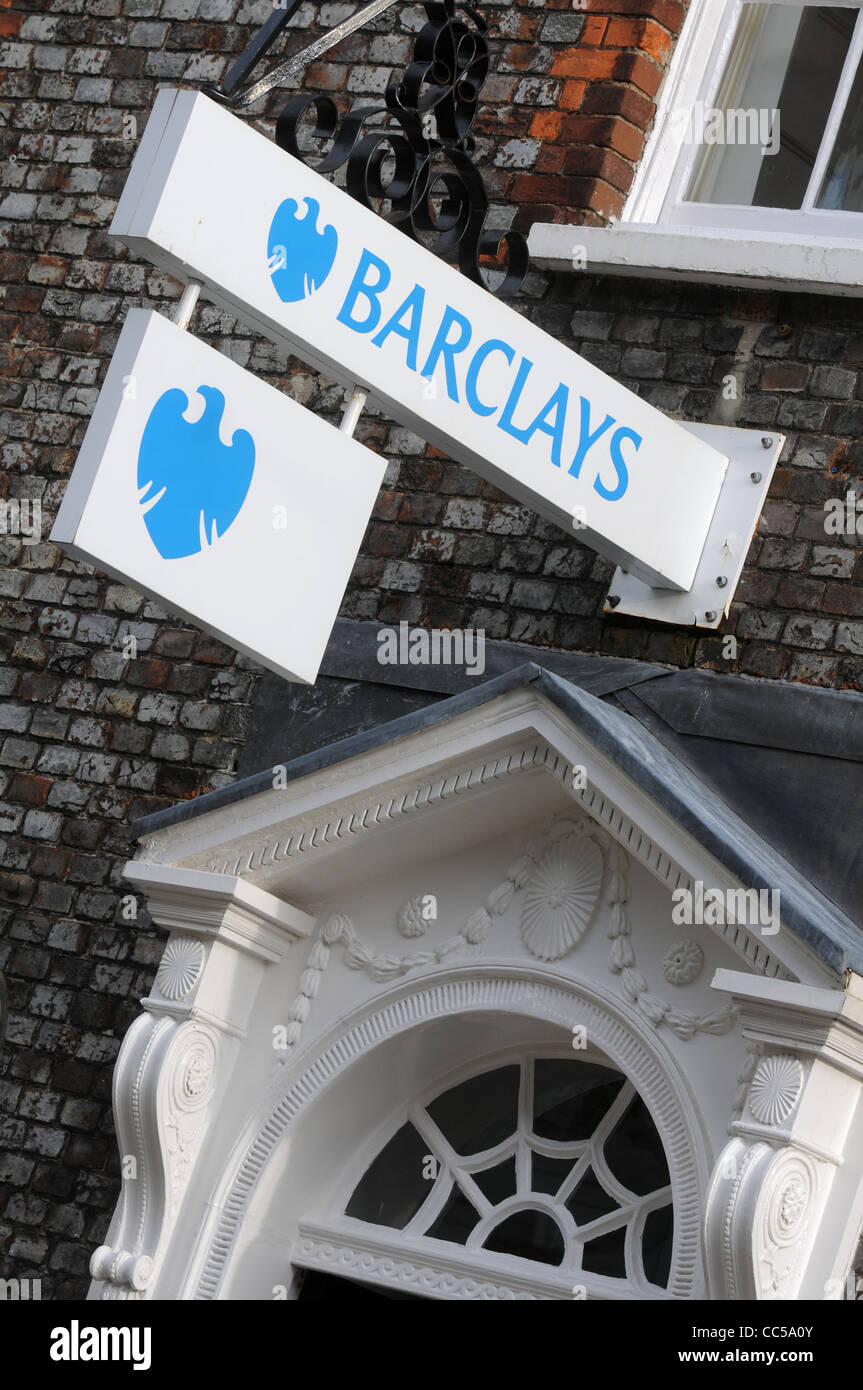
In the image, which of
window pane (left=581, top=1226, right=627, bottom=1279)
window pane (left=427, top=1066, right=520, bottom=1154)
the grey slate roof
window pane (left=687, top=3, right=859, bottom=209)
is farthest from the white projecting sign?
window pane (left=581, top=1226, right=627, bottom=1279)

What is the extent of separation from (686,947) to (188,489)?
1571mm

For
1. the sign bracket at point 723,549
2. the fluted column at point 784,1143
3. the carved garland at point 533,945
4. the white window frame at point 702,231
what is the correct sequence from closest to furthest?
the fluted column at point 784,1143 → the carved garland at point 533,945 → the sign bracket at point 723,549 → the white window frame at point 702,231

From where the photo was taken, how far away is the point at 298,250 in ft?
10.9

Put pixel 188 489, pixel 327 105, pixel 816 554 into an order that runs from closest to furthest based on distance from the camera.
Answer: pixel 188 489 → pixel 327 105 → pixel 816 554

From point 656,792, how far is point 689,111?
2245 millimetres

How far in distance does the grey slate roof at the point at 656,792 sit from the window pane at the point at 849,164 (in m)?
1.46

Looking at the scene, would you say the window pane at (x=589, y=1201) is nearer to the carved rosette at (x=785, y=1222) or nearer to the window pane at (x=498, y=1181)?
the window pane at (x=498, y=1181)

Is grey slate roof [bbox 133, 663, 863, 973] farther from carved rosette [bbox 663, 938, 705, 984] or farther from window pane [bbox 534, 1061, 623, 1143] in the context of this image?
window pane [bbox 534, 1061, 623, 1143]

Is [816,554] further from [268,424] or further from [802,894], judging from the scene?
[268,424]

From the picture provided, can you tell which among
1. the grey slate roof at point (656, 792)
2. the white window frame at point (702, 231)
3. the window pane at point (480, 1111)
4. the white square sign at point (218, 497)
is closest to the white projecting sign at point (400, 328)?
the white square sign at point (218, 497)

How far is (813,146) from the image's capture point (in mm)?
4812

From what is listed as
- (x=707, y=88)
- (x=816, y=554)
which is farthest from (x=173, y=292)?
(x=816, y=554)

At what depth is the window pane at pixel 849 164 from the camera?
15.5ft

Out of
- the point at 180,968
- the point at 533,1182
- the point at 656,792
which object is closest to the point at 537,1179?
the point at 533,1182
